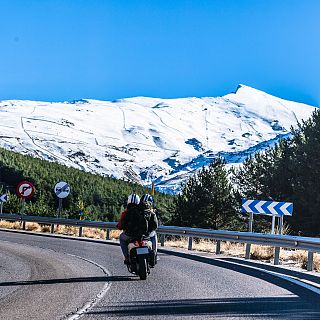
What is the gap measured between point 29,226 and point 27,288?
21.6 metres

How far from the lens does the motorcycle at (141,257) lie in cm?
1067

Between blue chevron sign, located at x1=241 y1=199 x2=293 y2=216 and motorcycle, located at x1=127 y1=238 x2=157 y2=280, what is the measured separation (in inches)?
268

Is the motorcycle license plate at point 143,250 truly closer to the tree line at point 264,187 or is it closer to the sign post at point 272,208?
the sign post at point 272,208

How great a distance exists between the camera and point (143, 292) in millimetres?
9070

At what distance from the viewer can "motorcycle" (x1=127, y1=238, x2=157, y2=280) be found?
35.0 ft

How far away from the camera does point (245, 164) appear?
4534 centimetres

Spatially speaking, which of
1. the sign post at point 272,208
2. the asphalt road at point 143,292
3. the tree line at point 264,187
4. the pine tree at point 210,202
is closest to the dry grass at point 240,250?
the sign post at point 272,208

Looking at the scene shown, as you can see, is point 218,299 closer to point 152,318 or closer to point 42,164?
point 152,318

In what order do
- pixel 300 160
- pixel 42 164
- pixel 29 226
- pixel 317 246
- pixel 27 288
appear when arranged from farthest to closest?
pixel 42 164 < pixel 300 160 < pixel 29 226 < pixel 317 246 < pixel 27 288

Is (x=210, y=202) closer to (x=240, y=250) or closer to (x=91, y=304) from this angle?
(x=240, y=250)

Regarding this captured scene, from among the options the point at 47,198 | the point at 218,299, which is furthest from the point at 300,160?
the point at 47,198

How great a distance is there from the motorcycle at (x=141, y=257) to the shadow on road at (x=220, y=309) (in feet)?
7.99

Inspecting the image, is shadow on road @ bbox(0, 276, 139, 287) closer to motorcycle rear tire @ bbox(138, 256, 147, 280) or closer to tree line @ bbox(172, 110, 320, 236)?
motorcycle rear tire @ bbox(138, 256, 147, 280)

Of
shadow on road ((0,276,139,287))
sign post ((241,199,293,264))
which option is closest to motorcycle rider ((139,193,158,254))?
shadow on road ((0,276,139,287))
